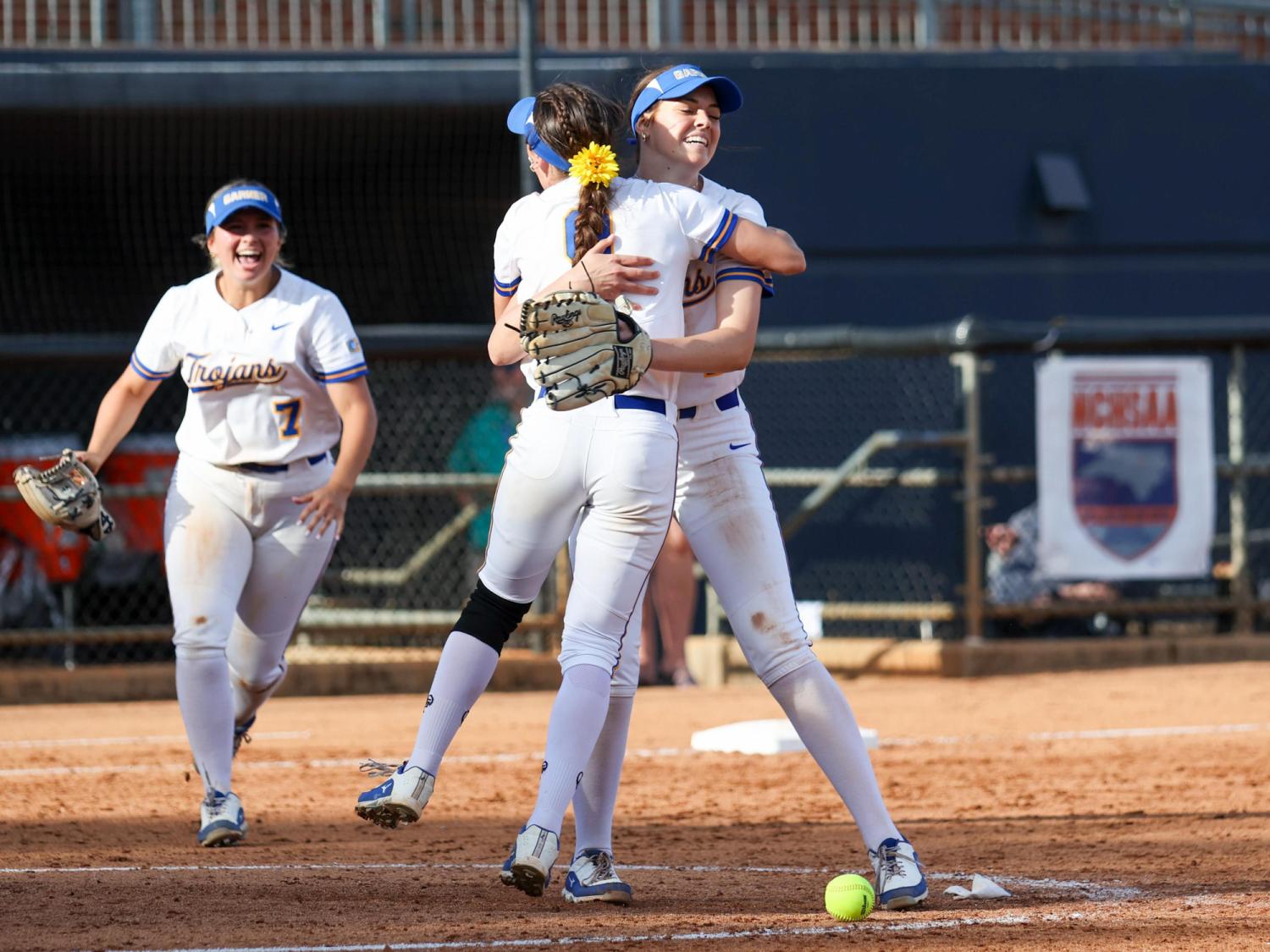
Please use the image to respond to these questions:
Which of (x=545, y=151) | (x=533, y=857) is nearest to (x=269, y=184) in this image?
(x=545, y=151)

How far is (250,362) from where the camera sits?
5414 millimetres

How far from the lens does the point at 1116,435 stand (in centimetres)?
1016

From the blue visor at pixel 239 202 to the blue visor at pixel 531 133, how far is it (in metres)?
1.14

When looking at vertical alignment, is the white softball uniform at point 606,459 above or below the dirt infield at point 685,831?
above

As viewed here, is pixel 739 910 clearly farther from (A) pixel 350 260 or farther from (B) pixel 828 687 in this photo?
(A) pixel 350 260

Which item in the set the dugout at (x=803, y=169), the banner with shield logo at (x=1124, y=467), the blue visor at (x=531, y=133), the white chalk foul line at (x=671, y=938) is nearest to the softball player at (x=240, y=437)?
the blue visor at (x=531, y=133)

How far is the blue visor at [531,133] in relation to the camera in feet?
13.6

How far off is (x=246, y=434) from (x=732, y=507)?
1938 mm

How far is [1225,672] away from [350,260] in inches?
292

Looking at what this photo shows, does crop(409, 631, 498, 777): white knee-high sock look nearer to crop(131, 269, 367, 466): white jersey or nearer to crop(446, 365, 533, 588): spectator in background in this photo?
crop(131, 269, 367, 466): white jersey

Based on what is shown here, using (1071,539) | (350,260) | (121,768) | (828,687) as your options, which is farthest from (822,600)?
(828,687)

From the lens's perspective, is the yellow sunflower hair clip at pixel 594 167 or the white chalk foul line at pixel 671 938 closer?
the white chalk foul line at pixel 671 938

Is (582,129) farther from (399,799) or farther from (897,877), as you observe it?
(897,877)

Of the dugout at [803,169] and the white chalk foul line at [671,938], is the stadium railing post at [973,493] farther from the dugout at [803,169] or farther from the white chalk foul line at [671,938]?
the white chalk foul line at [671,938]
